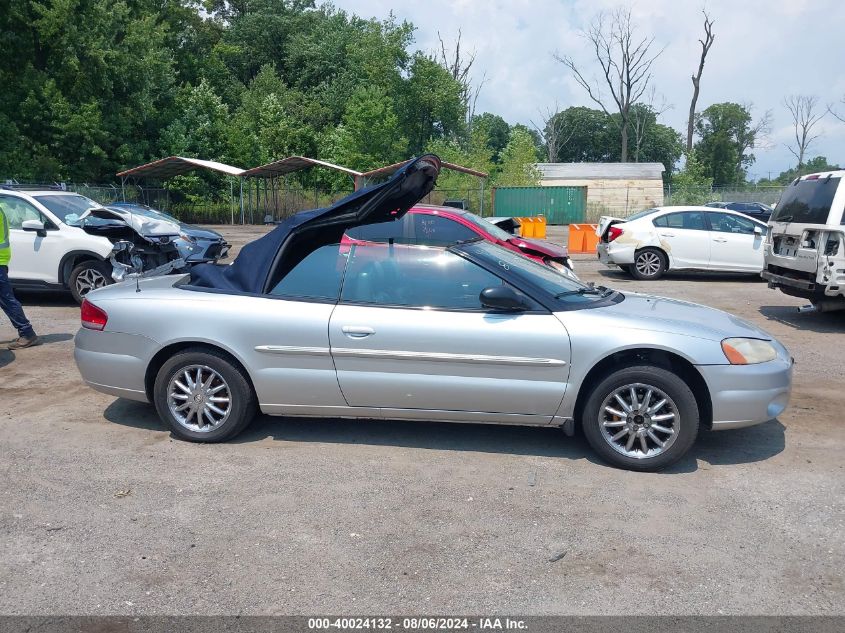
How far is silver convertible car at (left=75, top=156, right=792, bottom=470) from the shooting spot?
4805mm

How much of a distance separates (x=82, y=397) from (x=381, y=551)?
12.4 feet

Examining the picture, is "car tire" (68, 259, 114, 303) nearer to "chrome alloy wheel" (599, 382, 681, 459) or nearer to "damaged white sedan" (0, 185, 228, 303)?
"damaged white sedan" (0, 185, 228, 303)

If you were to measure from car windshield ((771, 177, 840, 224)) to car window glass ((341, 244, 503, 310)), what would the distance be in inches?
250

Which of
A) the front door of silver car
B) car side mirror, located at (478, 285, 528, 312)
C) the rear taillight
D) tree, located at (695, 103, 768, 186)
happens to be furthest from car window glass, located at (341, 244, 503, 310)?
tree, located at (695, 103, 768, 186)

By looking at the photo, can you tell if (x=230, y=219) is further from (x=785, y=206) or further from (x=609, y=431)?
(x=609, y=431)

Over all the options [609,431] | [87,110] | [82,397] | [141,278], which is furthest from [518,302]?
[87,110]

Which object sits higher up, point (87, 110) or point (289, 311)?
point (87, 110)

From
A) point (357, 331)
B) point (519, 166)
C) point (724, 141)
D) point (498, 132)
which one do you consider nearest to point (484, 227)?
point (357, 331)

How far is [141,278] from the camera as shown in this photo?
5977mm

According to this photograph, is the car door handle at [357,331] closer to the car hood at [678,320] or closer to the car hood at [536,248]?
the car hood at [678,320]

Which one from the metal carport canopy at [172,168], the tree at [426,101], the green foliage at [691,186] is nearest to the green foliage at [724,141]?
the green foliage at [691,186]

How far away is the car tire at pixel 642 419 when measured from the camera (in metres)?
4.73

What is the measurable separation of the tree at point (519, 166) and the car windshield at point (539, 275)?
39746 millimetres

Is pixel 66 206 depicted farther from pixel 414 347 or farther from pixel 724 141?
pixel 724 141
